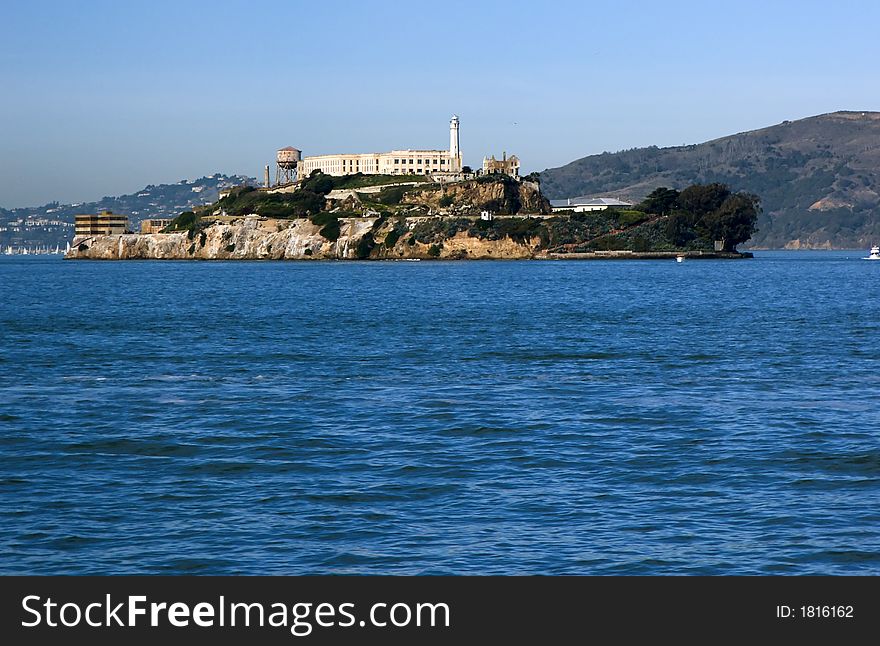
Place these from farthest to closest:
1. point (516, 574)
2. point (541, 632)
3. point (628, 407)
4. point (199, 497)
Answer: point (628, 407) < point (199, 497) < point (516, 574) < point (541, 632)

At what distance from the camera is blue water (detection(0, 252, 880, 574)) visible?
1961 centimetres

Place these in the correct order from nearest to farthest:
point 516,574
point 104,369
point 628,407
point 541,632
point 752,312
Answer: point 541,632 → point 516,574 → point 628,407 → point 104,369 → point 752,312

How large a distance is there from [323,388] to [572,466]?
15340mm

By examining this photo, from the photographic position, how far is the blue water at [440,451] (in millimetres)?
19609

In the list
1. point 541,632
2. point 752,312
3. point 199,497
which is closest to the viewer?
point 541,632

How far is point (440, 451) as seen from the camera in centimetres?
2816

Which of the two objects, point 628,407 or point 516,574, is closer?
point 516,574

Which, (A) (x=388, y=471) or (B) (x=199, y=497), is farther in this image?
(A) (x=388, y=471)

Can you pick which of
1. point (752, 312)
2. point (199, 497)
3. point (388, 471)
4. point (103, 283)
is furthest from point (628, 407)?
point (103, 283)

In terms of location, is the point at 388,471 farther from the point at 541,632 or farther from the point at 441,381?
the point at 441,381

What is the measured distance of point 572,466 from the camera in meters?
26.3

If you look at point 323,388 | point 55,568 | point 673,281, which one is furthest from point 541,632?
point 673,281

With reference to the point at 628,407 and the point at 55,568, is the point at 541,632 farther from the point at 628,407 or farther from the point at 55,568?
the point at 628,407

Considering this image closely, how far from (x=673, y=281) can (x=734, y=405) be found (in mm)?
100546
